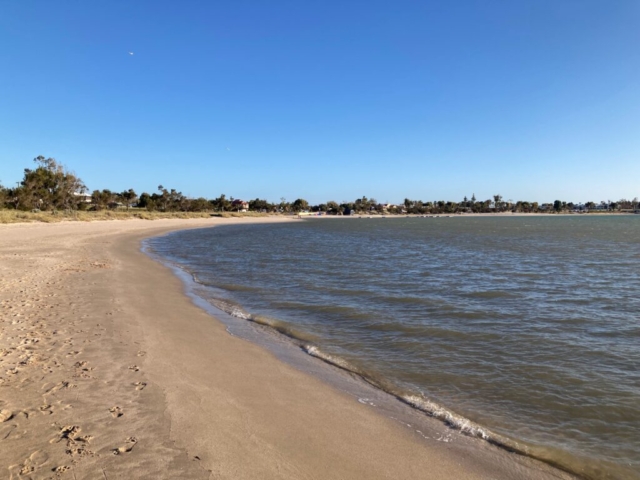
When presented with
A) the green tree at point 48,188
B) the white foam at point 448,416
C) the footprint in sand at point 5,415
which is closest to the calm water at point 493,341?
the white foam at point 448,416

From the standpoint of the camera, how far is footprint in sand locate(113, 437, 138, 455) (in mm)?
3944

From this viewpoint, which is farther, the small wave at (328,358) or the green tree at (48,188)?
the green tree at (48,188)

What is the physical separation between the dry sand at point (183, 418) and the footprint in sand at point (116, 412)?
1 centimetres

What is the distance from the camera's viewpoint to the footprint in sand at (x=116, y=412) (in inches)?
185

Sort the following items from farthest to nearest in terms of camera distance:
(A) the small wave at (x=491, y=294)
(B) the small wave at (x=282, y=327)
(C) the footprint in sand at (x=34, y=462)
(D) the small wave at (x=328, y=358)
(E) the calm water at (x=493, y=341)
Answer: (A) the small wave at (x=491, y=294) → (B) the small wave at (x=282, y=327) → (D) the small wave at (x=328, y=358) → (E) the calm water at (x=493, y=341) → (C) the footprint in sand at (x=34, y=462)

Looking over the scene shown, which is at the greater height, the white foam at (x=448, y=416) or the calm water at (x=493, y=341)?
the white foam at (x=448, y=416)

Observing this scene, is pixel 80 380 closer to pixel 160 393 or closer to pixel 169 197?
pixel 160 393

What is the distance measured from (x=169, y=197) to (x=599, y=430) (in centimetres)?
12525

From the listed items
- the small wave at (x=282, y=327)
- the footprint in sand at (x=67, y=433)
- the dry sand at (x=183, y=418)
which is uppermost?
the footprint in sand at (x=67, y=433)

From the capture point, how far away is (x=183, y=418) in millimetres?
4758

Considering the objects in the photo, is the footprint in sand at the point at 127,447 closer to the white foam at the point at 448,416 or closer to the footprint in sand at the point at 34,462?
the footprint in sand at the point at 34,462

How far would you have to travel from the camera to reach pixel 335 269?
20344mm

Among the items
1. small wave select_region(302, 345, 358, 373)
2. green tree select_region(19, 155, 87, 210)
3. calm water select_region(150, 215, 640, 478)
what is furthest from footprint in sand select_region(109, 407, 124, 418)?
green tree select_region(19, 155, 87, 210)

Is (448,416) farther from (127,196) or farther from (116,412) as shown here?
(127,196)
